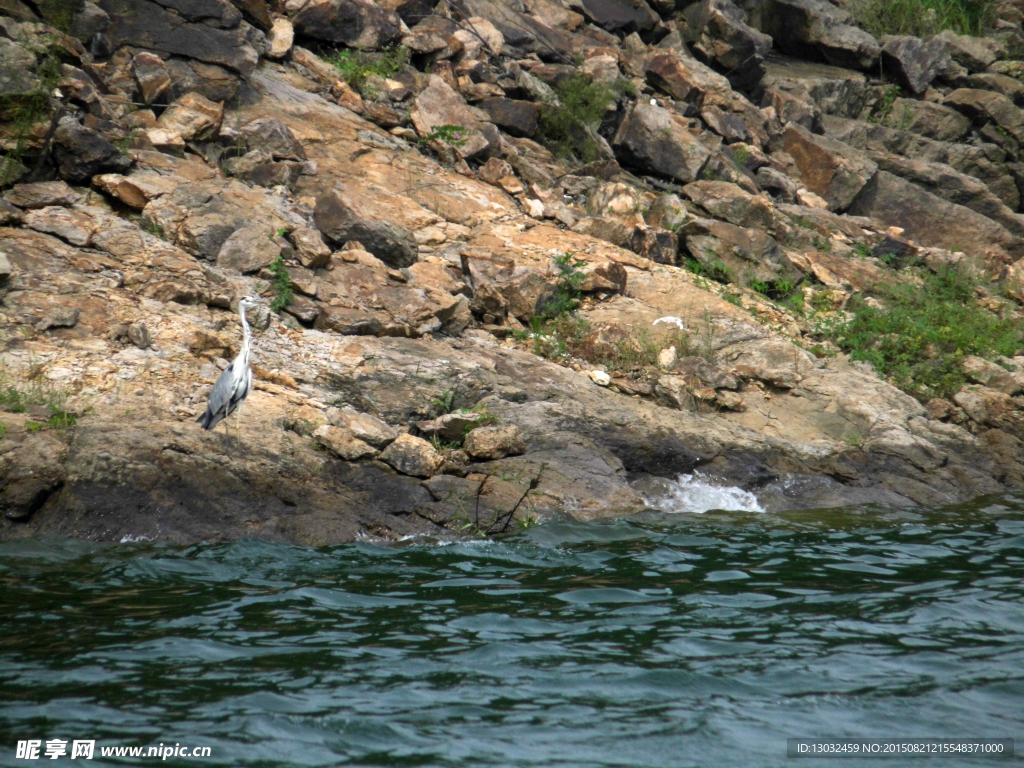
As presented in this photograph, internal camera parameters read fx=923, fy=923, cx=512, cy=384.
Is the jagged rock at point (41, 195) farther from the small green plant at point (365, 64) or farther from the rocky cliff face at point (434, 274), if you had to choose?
the small green plant at point (365, 64)

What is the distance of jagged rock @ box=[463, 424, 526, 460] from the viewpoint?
7.85 meters

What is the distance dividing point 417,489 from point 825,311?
277 inches

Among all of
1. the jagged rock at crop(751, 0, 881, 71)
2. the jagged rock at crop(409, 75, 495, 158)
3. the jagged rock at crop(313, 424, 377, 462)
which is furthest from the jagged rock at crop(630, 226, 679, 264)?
the jagged rock at crop(751, 0, 881, 71)

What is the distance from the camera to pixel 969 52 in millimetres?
19500

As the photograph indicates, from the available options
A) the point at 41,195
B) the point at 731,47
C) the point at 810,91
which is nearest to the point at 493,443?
the point at 41,195

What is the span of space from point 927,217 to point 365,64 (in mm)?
9685

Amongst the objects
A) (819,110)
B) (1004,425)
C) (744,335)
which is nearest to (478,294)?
(744,335)

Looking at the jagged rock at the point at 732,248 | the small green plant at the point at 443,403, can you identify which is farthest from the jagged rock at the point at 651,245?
the small green plant at the point at 443,403

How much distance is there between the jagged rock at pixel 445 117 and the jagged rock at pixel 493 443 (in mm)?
6073

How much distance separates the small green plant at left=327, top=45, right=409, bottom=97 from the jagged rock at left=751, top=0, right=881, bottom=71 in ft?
30.0

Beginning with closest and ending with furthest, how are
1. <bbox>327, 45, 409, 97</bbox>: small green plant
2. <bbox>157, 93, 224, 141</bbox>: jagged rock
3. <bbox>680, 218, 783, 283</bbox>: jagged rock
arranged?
<bbox>157, 93, 224, 141</bbox>: jagged rock
<bbox>680, 218, 783, 283</bbox>: jagged rock
<bbox>327, 45, 409, 97</bbox>: small green plant

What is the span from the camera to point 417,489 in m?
7.31

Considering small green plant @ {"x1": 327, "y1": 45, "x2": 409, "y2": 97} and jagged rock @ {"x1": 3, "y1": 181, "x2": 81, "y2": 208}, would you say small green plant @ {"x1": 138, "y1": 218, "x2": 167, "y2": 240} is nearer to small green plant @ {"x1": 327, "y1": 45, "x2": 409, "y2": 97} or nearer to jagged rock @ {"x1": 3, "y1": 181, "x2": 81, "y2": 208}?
jagged rock @ {"x1": 3, "y1": 181, "x2": 81, "y2": 208}

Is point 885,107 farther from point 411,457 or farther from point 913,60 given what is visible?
point 411,457
